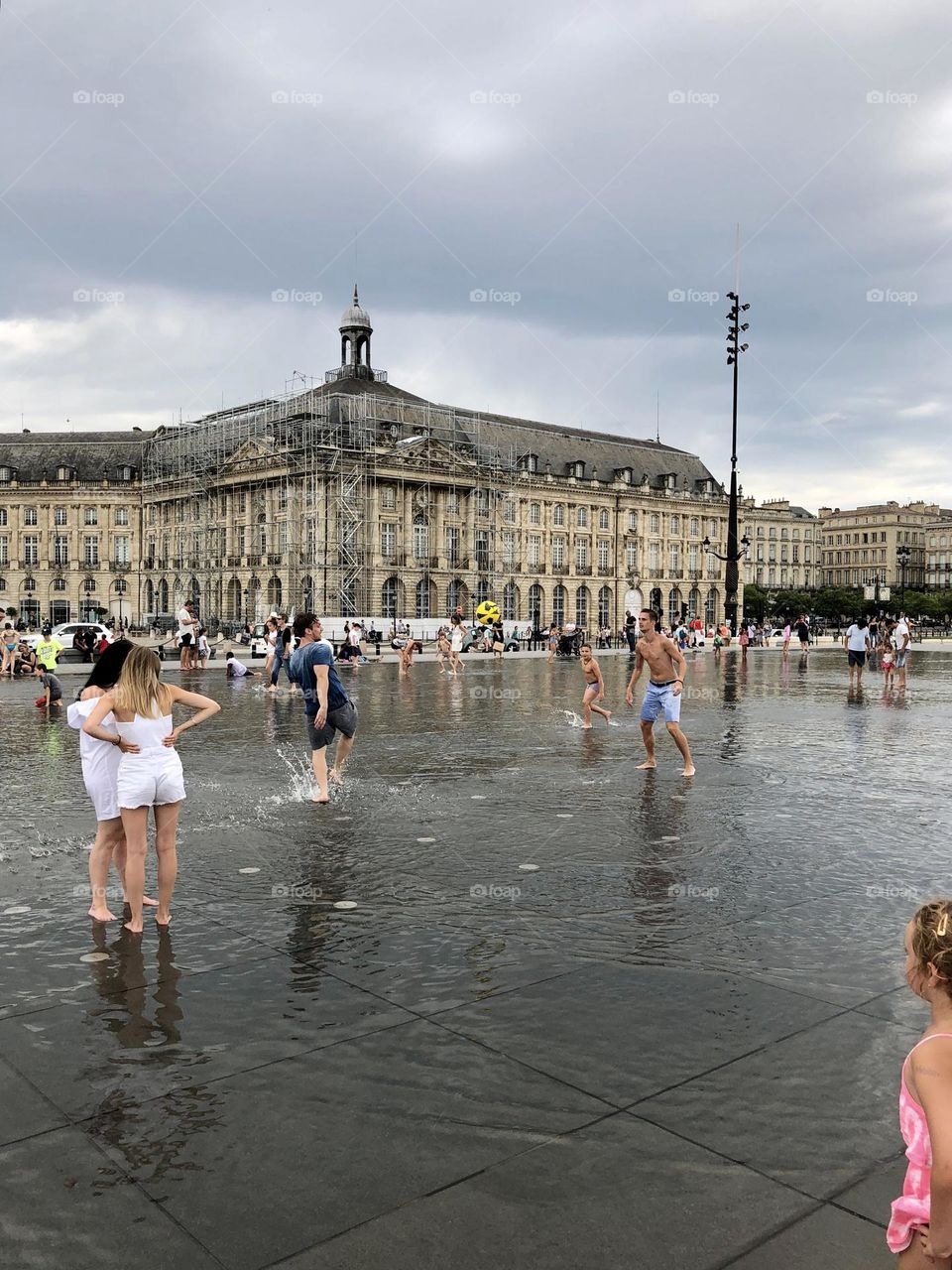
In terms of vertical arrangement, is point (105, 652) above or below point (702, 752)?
above

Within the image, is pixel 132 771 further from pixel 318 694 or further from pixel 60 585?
pixel 60 585

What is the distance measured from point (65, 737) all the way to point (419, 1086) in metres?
11.0

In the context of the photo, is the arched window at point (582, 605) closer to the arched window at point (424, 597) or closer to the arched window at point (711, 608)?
the arched window at point (711, 608)

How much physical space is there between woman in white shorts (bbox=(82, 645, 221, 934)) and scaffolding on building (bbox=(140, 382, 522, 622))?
178 feet

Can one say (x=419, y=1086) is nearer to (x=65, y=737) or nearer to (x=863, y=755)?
(x=863, y=755)

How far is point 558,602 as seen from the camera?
82.4 metres

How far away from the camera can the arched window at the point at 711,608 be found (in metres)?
95.2

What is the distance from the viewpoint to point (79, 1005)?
4.31 metres

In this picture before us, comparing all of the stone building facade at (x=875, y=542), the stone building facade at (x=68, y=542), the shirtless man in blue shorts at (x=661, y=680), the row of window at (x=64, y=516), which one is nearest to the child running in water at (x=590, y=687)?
the shirtless man in blue shorts at (x=661, y=680)

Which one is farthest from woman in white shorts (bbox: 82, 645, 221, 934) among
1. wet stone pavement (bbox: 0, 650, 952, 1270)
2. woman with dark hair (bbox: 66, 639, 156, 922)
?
wet stone pavement (bbox: 0, 650, 952, 1270)

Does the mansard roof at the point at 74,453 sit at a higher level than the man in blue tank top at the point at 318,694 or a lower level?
higher

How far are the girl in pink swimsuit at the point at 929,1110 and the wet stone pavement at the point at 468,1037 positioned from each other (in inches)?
20.1

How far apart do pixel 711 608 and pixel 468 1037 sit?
94278 millimetres

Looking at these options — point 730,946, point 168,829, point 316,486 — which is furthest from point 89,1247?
Result: point 316,486
